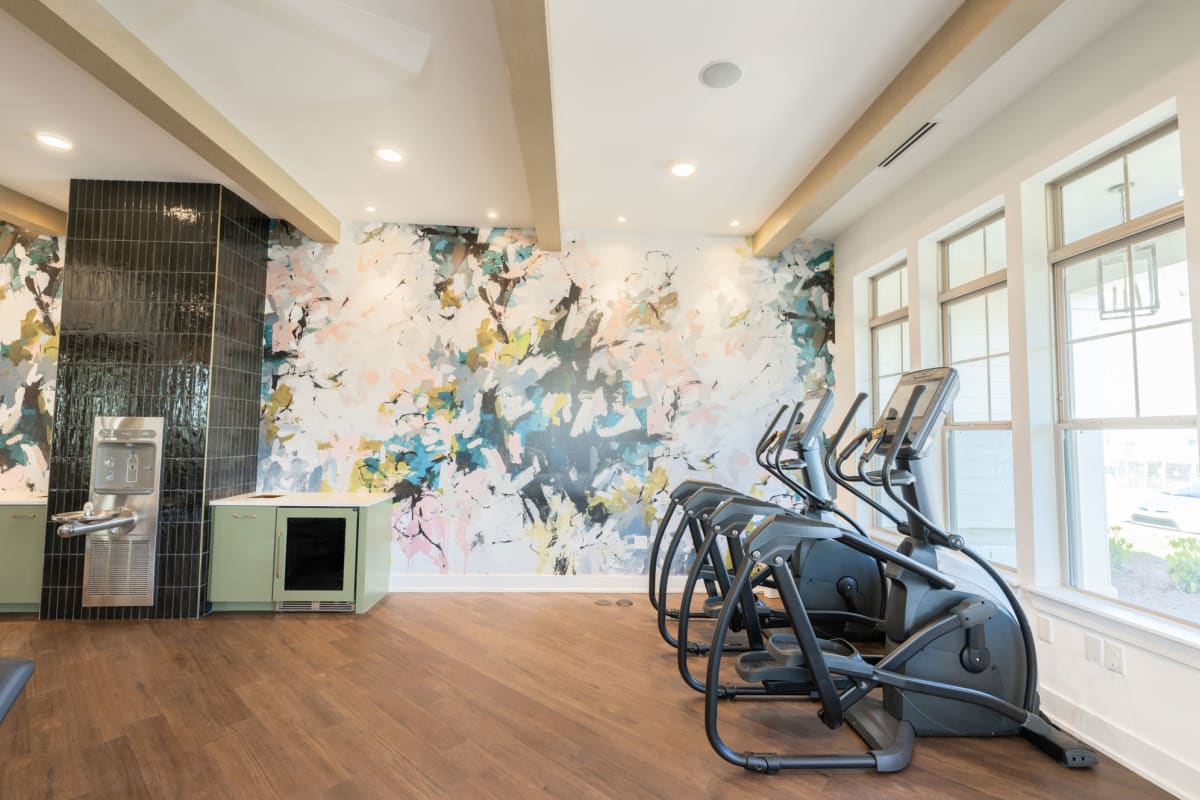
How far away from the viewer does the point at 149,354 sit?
385 cm

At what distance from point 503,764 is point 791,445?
2.15m

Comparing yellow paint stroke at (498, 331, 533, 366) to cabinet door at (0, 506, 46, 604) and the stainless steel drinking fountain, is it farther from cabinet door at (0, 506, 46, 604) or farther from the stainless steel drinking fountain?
cabinet door at (0, 506, 46, 604)

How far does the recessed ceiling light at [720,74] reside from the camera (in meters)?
2.63

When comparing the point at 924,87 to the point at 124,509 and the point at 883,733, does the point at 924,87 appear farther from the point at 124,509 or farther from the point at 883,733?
the point at 124,509

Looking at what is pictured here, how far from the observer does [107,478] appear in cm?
376

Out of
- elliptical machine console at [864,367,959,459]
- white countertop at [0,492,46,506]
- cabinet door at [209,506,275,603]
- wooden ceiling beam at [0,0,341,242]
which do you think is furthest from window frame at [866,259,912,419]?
white countertop at [0,492,46,506]

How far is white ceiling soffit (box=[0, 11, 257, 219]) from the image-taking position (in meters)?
2.62

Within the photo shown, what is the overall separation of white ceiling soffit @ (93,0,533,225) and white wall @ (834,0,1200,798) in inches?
107

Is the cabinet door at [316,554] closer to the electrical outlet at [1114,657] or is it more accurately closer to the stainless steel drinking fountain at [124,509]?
the stainless steel drinking fountain at [124,509]

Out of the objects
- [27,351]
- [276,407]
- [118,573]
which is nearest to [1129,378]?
[276,407]

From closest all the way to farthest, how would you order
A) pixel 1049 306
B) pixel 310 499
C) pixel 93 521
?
pixel 1049 306 < pixel 93 521 < pixel 310 499

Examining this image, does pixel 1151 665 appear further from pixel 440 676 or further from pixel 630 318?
pixel 630 318

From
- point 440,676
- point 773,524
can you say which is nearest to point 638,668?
point 440,676

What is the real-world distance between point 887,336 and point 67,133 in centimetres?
575
